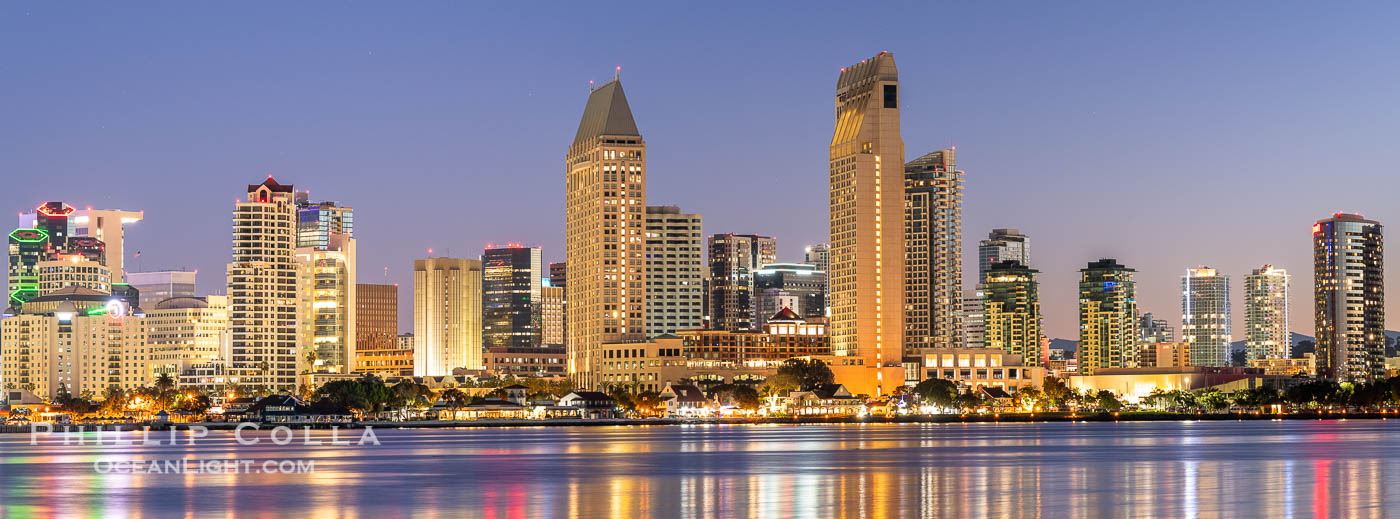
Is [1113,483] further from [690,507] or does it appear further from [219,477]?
[219,477]

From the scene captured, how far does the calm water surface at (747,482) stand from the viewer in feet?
240

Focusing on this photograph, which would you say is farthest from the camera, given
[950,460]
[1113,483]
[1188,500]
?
[950,460]

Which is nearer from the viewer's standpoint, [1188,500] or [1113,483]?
[1188,500]

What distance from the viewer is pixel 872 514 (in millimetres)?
69812

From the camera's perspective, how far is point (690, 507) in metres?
74.1

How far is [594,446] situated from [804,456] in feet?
109

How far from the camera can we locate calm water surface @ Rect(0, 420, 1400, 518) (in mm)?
73250

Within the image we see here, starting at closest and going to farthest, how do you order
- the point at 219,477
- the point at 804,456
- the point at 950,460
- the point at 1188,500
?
the point at 1188,500 < the point at 219,477 < the point at 950,460 < the point at 804,456

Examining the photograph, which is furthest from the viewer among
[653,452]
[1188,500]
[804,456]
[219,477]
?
[653,452]

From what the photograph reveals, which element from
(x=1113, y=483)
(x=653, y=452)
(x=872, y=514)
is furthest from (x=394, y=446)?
(x=872, y=514)

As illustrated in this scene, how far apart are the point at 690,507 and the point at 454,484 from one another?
70.2 ft

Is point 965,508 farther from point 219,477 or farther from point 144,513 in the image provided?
point 219,477

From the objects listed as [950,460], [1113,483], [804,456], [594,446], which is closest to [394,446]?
[594,446]

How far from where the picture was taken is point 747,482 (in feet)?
302
